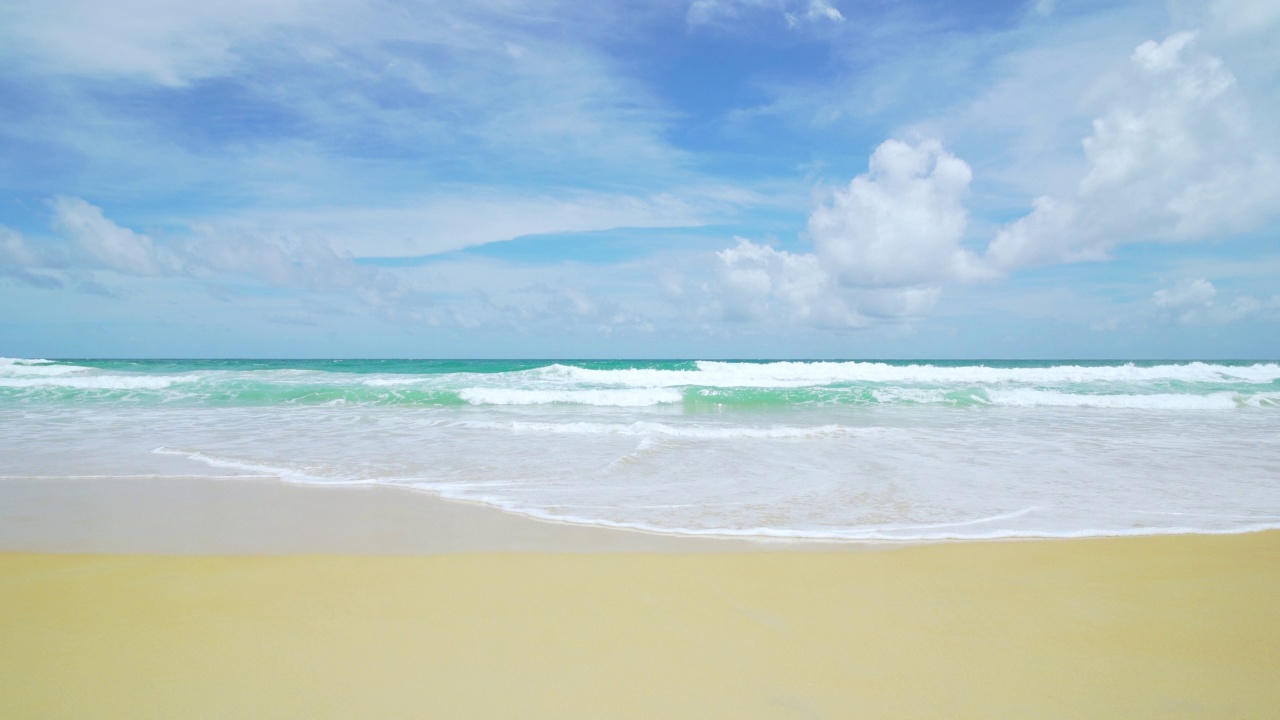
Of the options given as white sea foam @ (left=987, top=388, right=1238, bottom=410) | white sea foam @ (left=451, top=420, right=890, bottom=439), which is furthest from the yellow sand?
white sea foam @ (left=987, top=388, right=1238, bottom=410)

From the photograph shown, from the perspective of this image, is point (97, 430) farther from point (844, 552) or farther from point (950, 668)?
point (950, 668)

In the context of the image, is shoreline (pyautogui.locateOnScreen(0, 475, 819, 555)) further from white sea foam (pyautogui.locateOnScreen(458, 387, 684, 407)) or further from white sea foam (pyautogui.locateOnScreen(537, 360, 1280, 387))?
white sea foam (pyautogui.locateOnScreen(537, 360, 1280, 387))

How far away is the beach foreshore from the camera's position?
2469 millimetres

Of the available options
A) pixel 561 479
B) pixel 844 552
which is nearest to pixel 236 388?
pixel 561 479

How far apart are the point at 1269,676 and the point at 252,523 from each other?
20.5 feet

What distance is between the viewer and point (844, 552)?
4348 millimetres

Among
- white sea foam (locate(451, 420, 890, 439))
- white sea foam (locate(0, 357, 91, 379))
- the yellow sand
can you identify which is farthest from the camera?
white sea foam (locate(0, 357, 91, 379))

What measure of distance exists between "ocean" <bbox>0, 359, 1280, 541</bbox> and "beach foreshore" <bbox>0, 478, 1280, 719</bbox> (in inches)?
32.9

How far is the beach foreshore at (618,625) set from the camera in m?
2.47

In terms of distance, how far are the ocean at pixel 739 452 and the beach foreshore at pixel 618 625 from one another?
0.84 metres

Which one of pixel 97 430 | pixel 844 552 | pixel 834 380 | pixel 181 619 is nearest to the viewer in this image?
pixel 181 619

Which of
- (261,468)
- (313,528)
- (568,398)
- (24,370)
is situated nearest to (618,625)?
(313,528)

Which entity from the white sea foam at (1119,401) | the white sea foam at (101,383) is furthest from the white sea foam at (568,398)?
the white sea foam at (101,383)

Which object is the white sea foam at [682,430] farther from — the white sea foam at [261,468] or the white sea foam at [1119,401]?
the white sea foam at [1119,401]
